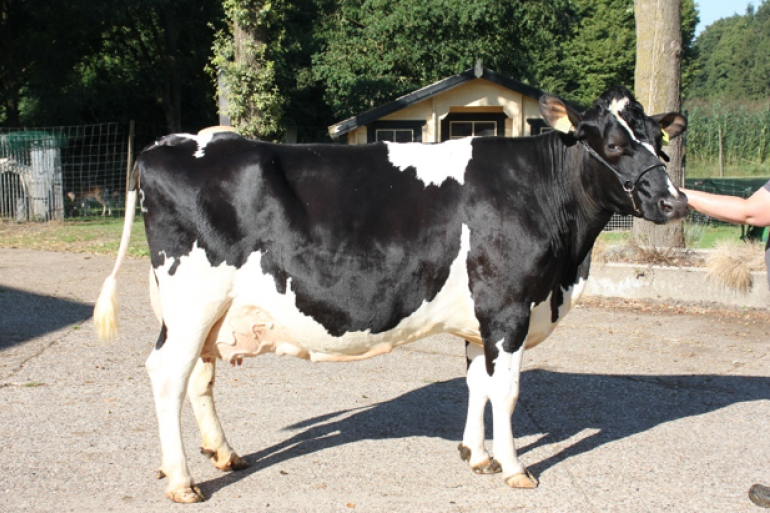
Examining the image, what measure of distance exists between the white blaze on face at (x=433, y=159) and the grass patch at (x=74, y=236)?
410 inches

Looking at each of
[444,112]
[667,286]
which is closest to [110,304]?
[667,286]

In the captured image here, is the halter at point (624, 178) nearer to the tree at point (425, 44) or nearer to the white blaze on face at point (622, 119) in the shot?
the white blaze on face at point (622, 119)

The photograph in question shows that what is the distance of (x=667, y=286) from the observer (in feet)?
32.7

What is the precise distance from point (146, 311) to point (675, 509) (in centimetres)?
682

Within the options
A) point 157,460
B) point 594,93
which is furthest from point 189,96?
point 157,460

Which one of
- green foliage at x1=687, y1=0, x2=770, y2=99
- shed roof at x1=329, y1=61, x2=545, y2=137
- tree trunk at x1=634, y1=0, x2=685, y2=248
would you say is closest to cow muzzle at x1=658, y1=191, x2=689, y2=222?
tree trunk at x1=634, y1=0, x2=685, y2=248

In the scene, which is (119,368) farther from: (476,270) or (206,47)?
(206,47)

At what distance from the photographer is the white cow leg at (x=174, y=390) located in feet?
13.9

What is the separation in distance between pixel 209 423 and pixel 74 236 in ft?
44.8

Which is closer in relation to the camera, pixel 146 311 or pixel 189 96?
pixel 146 311

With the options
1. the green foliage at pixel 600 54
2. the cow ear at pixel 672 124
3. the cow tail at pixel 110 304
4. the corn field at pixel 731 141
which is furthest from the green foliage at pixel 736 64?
the cow tail at pixel 110 304

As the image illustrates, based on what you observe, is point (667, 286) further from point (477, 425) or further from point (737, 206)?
point (477, 425)

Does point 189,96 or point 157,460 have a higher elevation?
point 189,96

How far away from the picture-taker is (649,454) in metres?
4.98
